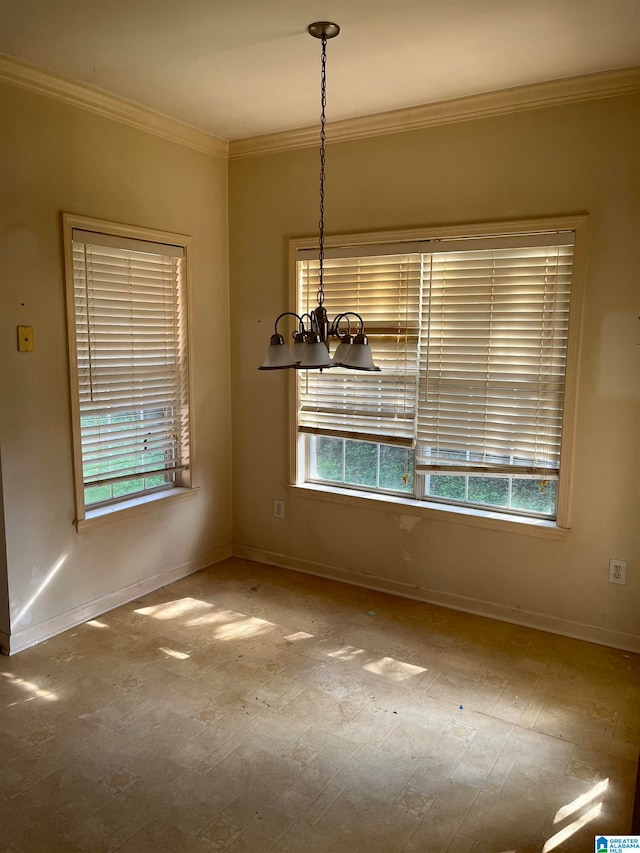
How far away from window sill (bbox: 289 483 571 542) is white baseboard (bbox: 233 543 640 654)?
463 mm

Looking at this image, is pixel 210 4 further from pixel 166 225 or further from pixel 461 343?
pixel 461 343

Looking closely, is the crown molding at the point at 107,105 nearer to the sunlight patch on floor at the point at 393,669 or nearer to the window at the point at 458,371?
the window at the point at 458,371

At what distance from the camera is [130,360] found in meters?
3.76

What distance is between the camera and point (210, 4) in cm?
240

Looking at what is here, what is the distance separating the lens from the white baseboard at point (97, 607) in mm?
3258

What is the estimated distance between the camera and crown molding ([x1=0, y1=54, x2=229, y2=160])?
118 inches

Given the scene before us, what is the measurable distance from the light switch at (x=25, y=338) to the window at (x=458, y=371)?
5.52 ft

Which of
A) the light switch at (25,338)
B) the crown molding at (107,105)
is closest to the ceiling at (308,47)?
the crown molding at (107,105)

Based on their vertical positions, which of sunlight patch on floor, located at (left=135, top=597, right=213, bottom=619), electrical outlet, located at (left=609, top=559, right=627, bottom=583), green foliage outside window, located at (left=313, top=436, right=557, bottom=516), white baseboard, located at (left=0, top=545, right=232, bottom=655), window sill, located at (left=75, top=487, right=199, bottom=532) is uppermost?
green foliage outside window, located at (left=313, top=436, right=557, bottom=516)

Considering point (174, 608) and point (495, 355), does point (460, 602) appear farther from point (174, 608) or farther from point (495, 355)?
point (174, 608)

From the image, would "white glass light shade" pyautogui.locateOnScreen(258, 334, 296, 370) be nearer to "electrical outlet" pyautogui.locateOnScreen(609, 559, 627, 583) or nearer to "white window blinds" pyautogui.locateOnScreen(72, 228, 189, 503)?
"white window blinds" pyautogui.locateOnScreen(72, 228, 189, 503)

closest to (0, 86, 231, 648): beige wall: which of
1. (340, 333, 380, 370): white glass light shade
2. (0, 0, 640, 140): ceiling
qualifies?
(0, 0, 640, 140): ceiling

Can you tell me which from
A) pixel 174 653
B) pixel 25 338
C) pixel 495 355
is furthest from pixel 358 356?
pixel 174 653

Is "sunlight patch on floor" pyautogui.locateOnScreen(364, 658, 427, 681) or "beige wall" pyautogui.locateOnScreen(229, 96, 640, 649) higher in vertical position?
"beige wall" pyautogui.locateOnScreen(229, 96, 640, 649)
